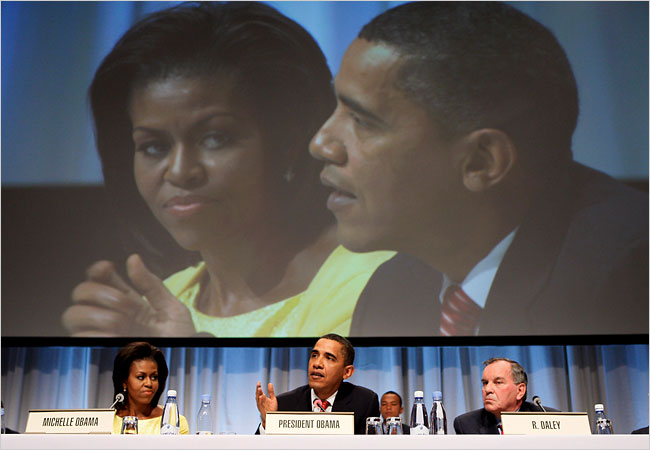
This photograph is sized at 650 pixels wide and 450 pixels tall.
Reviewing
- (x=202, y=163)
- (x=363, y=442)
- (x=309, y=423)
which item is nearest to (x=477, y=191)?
(x=202, y=163)

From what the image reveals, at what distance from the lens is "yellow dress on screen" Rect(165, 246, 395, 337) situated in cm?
425

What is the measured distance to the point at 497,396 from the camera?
124 inches

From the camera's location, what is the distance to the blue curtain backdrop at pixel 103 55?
4426 mm

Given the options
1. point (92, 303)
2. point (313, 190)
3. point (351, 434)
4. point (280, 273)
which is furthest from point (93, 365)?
point (351, 434)

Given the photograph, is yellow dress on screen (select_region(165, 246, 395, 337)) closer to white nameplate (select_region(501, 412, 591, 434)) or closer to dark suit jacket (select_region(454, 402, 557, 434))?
dark suit jacket (select_region(454, 402, 557, 434))

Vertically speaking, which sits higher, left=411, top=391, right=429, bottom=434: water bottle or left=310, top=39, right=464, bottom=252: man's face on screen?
left=310, top=39, right=464, bottom=252: man's face on screen

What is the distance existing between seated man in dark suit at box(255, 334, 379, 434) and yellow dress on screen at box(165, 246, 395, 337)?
1050 millimetres

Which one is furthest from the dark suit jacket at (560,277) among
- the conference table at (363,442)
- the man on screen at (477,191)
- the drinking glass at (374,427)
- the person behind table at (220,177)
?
the conference table at (363,442)

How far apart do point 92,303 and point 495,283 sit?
2.38 m

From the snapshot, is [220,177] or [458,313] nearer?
[458,313]

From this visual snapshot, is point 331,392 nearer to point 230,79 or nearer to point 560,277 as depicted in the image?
point 560,277

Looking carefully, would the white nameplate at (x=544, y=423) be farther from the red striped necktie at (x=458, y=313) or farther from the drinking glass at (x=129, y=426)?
the red striped necktie at (x=458, y=313)

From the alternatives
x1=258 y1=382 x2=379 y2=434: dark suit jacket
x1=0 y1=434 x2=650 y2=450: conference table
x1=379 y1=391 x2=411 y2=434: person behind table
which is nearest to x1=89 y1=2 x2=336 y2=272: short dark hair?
x1=379 y1=391 x2=411 y2=434: person behind table

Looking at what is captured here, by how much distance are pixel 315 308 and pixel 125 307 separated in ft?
3.69
